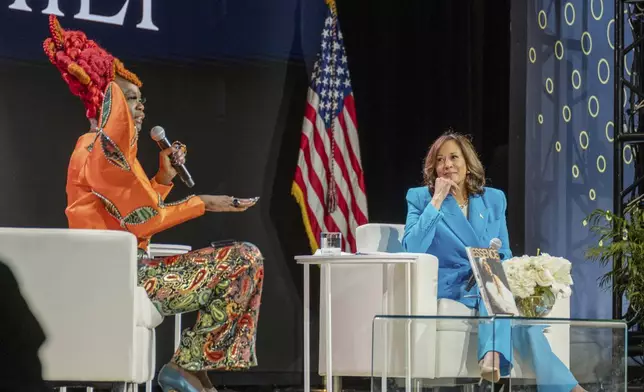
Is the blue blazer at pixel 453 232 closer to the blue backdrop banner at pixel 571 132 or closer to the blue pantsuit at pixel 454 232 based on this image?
the blue pantsuit at pixel 454 232

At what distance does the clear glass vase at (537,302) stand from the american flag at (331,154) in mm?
2665

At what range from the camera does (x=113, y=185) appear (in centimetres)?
393

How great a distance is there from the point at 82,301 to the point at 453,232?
1.80 meters

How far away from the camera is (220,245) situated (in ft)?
13.0

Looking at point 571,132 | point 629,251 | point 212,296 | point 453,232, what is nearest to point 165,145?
point 212,296

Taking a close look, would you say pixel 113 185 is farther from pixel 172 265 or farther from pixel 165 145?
pixel 165 145

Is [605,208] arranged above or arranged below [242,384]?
above

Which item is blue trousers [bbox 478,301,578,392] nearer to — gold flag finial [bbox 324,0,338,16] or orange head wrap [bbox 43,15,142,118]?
orange head wrap [bbox 43,15,142,118]

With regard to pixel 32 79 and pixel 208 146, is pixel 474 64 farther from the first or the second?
pixel 32 79

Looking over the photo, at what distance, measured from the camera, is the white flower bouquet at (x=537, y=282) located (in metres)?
3.90

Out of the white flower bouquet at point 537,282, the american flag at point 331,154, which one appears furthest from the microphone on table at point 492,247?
the american flag at point 331,154

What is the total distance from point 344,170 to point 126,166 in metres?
2.82

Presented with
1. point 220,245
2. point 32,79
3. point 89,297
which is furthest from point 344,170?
point 89,297

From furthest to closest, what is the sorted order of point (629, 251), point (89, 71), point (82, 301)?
1. point (629, 251)
2. point (89, 71)
3. point (82, 301)
